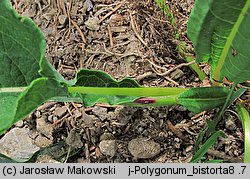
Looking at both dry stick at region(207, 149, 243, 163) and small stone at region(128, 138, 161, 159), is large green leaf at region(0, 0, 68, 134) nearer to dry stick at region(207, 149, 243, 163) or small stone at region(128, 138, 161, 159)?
small stone at region(128, 138, 161, 159)

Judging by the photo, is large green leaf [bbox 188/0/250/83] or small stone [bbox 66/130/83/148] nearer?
large green leaf [bbox 188/0/250/83]

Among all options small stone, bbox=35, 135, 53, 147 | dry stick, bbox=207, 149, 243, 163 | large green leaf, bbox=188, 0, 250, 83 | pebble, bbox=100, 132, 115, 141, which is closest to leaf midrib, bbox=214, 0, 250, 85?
large green leaf, bbox=188, 0, 250, 83

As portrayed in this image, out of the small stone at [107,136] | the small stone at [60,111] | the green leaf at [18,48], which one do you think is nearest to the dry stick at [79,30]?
the small stone at [60,111]

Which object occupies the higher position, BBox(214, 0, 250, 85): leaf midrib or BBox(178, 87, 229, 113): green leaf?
BBox(214, 0, 250, 85): leaf midrib

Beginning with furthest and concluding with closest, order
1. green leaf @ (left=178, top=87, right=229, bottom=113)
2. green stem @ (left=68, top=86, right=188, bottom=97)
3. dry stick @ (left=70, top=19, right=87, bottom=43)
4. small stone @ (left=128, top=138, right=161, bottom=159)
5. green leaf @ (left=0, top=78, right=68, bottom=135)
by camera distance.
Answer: dry stick @ (left=70, top=19, right=87, bottom=43), small stone @ (left=128, top=138, right=161, bottom=159), green leaf @ (left=178, top=87, right=229, bottom=113), green stem @ (left=68, top=86, right=188, bottom=97), green leaf @ (left=0, top=78, right=68, bottom=135)

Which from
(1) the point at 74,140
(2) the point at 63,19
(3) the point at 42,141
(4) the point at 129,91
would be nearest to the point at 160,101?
(4) the point at 129,91

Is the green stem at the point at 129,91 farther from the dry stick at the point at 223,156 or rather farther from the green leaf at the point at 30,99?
the dry stick at the point at 223,156

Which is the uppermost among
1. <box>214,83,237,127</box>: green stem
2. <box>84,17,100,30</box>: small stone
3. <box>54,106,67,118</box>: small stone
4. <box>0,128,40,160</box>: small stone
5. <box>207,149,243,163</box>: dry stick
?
<box>84,17,100,30</box>: small stone
